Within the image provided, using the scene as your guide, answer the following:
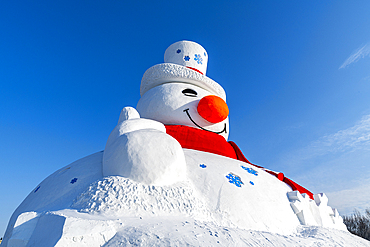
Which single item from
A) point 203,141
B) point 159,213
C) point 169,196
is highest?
point 203,141

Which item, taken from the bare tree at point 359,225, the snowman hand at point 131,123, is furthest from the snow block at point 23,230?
the bare tree at point 359,225

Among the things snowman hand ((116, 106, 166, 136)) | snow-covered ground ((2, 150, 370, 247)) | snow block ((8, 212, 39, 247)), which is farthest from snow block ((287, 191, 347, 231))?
snow block ((8, 212, 39, 247))

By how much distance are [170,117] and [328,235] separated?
10.9 ft

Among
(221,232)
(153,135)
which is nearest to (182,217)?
(221,232)

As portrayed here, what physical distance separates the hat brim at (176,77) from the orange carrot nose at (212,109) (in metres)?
0.89

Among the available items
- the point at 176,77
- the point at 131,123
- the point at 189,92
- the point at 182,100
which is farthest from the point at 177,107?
the point at 131,123

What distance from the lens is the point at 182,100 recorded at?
17.2 feet

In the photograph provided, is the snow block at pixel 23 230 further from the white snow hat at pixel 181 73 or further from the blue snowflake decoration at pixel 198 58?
the blue snowflake decoration at pixel 198 58

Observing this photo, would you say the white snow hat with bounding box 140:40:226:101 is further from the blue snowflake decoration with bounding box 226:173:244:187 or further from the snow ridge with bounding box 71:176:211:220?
the snow ridge with bounding box 71:176:211:220

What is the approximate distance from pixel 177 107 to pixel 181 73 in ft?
3.14

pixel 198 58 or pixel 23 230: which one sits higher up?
pixel 198 58

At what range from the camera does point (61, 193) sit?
10.5 ft

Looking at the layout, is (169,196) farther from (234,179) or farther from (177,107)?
(177,107)

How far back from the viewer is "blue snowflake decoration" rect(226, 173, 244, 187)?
3652mm
